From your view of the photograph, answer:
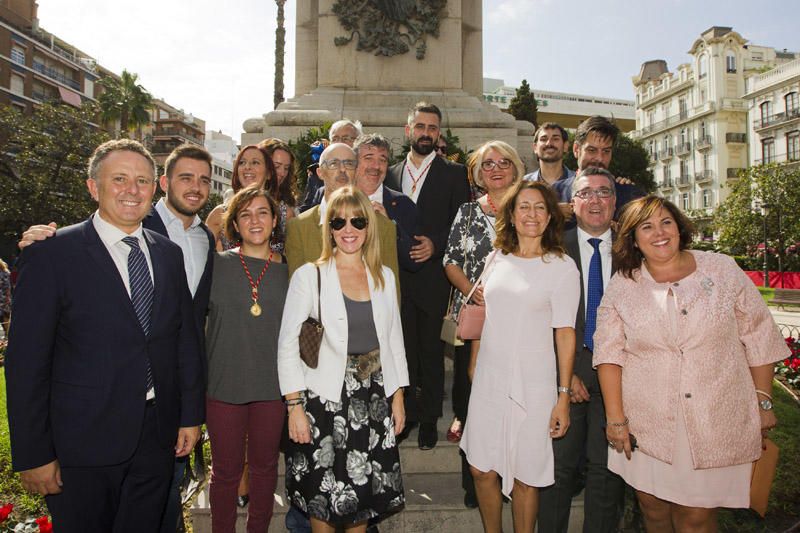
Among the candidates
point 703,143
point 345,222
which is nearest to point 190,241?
point 345,222

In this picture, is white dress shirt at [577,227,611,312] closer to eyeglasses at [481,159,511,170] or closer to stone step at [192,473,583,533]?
eyeglasses at [481,159,511,170]

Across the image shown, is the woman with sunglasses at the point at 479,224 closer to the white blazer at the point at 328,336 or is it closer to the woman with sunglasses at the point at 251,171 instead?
the white blazer at the point at 328,336

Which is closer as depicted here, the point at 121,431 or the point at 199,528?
the point at 121,431

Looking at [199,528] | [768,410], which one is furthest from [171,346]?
[768,410]

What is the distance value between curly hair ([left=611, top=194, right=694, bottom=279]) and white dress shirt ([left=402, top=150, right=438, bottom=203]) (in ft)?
6.57

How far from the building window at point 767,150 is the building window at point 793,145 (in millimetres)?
1801

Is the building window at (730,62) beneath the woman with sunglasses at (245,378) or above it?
above

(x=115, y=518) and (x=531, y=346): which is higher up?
(x=531, y=346)

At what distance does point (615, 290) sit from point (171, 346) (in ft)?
8.27

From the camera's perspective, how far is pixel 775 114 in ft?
162

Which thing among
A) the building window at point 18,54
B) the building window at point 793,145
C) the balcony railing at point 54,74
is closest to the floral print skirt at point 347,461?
the building window at point 793,145

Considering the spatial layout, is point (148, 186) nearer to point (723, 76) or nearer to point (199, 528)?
point (199, 528)

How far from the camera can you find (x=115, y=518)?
2.68 m

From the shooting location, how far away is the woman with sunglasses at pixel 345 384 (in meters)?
3.03
